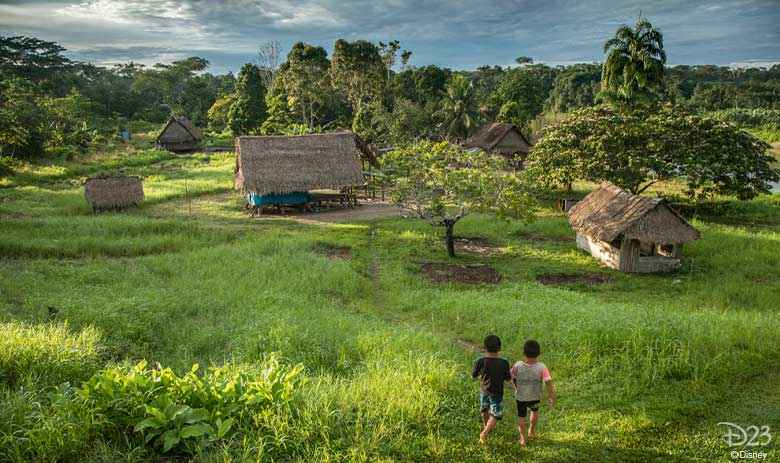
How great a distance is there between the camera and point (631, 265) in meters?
15.4

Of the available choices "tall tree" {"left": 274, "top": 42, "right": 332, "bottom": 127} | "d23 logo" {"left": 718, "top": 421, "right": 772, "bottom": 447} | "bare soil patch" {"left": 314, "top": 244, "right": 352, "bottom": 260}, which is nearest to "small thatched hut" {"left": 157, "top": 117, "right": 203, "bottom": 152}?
"tall tree" {"left": 274, "top": 42, "right": 332, "bottom": 127}

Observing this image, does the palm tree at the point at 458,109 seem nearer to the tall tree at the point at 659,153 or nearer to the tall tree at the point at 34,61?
the tall tree at the point at 659,153

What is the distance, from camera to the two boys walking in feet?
17.6

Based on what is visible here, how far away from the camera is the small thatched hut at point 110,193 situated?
22.5m

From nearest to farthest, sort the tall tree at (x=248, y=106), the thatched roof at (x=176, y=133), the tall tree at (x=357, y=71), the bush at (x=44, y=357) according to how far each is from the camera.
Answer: the bush at (x=44, y=357)
the tall tree at (x=357, y=71)
the thatched roof at (x=176, y=133)
the tall tree at (x=248, y=106)

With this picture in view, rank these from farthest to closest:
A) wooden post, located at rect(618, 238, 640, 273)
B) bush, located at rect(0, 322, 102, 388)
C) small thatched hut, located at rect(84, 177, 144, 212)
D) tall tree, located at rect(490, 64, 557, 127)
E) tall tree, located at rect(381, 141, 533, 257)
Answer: tall tree, located at rect(490, 64, 557, 127) → small thatched hut, located at rect(84, 177, 144, 212) → tall tree, located at rect(381, 141, 533, 257) → wooden post, located at rect(618, 238, 640, 273) → bush, located at rect(0, 322, 102, 388)

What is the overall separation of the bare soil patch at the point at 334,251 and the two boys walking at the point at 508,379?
11.0m

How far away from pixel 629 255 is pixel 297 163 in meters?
15.2

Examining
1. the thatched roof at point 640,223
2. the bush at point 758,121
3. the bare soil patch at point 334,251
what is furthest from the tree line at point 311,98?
the bare soil patch at point 334,251

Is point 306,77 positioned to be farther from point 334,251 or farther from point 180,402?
point 180,402

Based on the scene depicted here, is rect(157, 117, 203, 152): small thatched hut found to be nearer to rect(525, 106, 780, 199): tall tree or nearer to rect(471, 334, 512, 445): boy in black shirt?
rect(525, 106, 780, 199): tall tree

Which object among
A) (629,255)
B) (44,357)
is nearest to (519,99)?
(629,255)

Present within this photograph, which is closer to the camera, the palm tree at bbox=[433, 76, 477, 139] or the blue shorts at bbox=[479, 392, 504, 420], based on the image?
the blue shorts at bbox=[479, 392, 504, 420]

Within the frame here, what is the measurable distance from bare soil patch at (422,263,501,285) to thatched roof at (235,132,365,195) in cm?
1012
